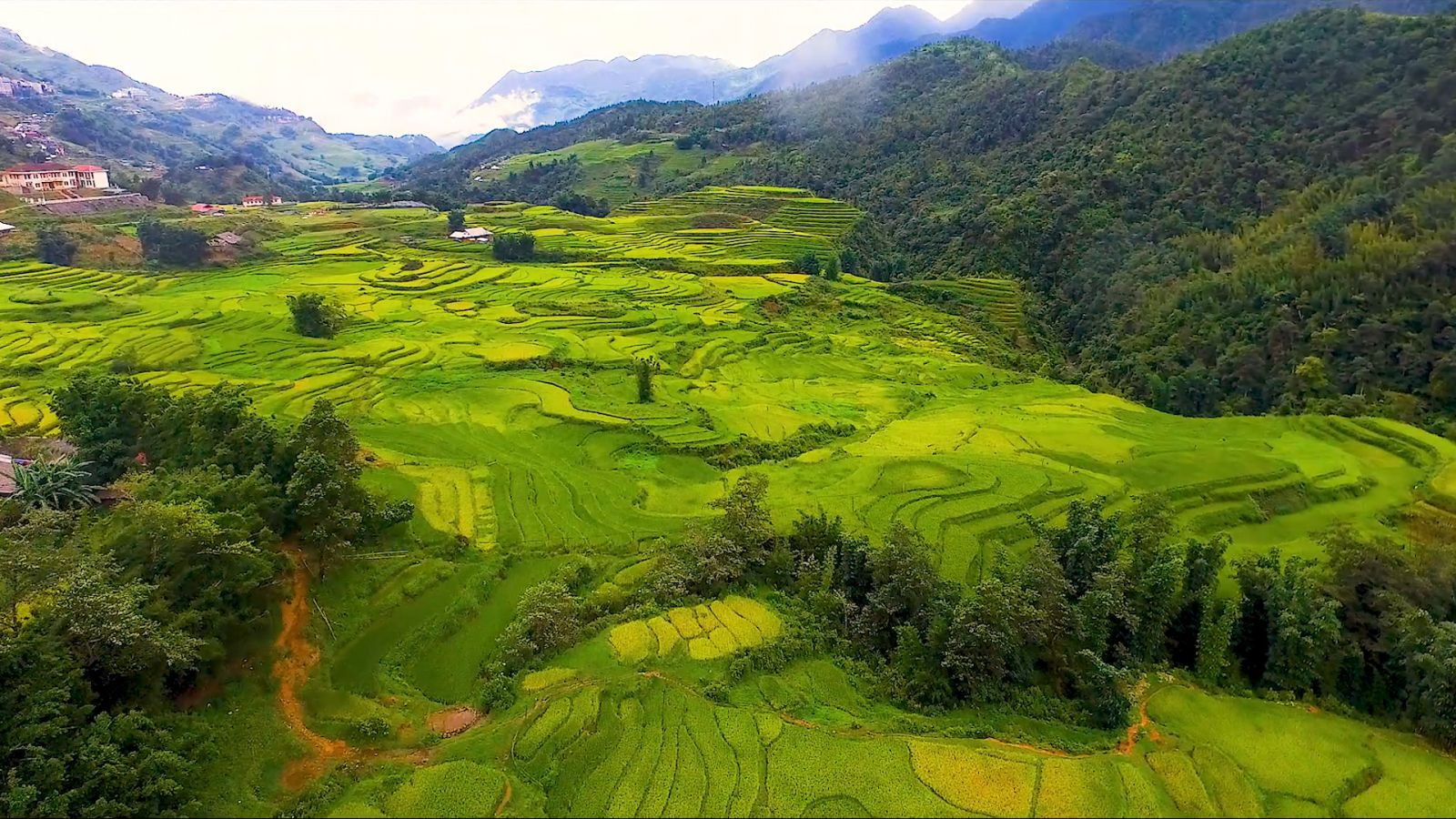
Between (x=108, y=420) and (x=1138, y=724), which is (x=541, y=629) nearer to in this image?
(x=1138, y=724)

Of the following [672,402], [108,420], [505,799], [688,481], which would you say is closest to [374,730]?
[505,799]

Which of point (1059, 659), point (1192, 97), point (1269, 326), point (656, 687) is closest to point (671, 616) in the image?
point (656, 687)

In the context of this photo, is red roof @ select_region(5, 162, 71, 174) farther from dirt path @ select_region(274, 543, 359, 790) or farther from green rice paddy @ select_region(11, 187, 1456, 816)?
dirt path @ select_region(274, 543, 359, 790)

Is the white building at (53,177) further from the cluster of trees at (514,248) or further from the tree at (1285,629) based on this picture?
the tree at (1285,629)

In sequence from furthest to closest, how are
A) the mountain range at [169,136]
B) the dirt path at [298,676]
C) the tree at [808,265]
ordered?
the mountain range at [169,136], the tree at [808,265], the dirt path at [298,676]

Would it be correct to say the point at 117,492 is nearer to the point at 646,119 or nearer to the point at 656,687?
the point at 656,687

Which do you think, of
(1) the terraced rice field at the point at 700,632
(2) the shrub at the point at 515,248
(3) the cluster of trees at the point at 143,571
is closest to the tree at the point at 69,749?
(3) the cluster of trees at the point at 143,571
